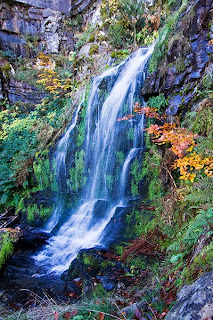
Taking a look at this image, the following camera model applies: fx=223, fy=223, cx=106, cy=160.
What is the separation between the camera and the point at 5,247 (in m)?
5.40

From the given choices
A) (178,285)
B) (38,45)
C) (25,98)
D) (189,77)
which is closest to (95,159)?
(189,77)

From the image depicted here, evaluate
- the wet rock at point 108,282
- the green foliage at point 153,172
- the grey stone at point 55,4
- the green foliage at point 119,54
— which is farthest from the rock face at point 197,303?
the grey stone at point 55,4

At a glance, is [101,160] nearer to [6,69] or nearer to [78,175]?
[78,175]

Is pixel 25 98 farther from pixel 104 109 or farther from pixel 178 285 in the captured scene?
pixel 178 285

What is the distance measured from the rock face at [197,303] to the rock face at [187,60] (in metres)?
4.02

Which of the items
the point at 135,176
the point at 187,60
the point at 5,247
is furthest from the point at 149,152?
the point at 5,247

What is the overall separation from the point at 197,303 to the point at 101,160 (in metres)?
5.40

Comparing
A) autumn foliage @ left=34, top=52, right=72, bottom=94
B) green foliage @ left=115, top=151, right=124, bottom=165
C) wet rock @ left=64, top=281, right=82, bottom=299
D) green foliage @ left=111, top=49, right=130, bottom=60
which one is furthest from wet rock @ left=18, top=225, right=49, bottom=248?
green foliage @ left=111, top=49, right=130, bottom=60

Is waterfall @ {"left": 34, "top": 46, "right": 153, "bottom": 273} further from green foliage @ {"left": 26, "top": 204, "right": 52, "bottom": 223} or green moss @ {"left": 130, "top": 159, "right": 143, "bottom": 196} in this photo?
green foliage @ {"left": 26, "top": 204, "right": 52, "bottom": 223}

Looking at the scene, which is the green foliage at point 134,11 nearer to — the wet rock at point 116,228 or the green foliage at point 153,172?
the green foliage at point 153,172

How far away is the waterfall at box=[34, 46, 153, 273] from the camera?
5.27 meters

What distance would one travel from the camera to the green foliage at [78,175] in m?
7.21

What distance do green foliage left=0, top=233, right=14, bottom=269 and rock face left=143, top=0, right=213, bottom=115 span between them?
5.05 meters

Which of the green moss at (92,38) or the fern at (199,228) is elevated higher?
the green moss at (92,38)
